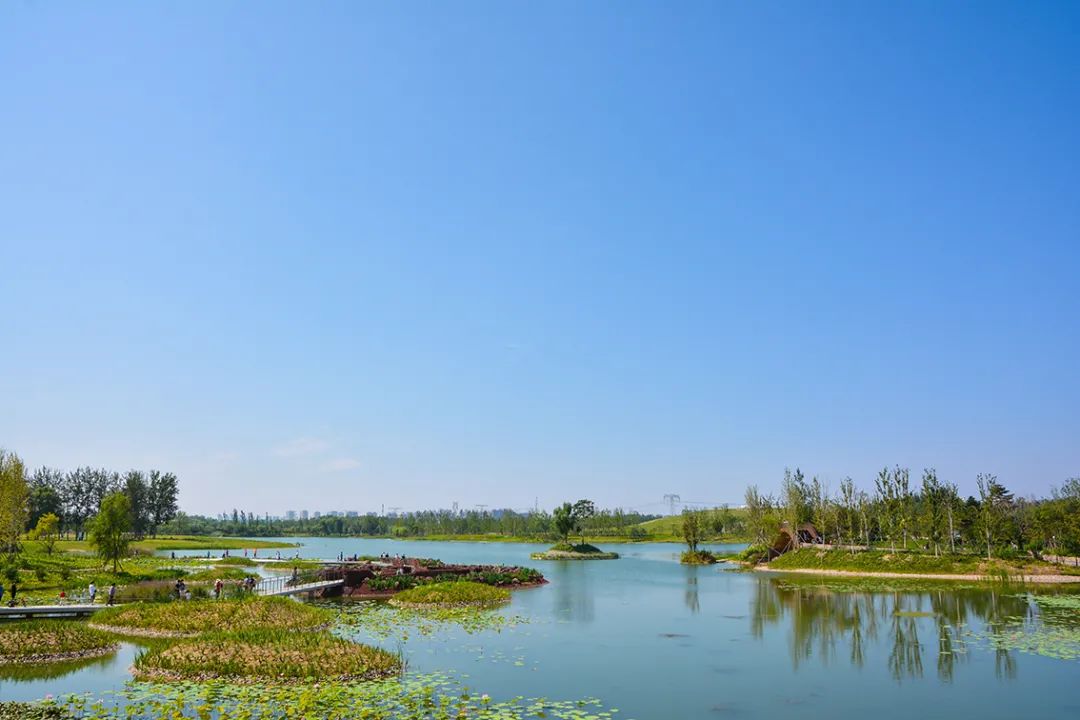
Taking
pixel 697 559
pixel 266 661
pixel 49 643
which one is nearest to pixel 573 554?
pixel 697 559

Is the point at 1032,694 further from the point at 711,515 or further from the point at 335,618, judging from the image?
the point at 711,515

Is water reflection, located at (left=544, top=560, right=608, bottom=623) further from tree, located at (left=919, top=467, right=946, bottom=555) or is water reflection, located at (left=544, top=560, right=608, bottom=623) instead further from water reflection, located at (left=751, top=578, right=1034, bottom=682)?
tree, located at (left=919, top=467, right=946, bottom=555)

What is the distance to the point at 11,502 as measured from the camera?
55.8 meters

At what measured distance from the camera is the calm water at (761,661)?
19.7 metres

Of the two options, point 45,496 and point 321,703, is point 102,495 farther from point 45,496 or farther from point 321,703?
point 321,703

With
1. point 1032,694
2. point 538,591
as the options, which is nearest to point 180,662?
point 1032,694

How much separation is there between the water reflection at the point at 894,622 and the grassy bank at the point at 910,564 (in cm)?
1095

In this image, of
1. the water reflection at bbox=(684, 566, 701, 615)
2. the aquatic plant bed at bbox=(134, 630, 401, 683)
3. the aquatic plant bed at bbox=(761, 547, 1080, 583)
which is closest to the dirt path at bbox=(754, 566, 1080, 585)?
the aquatic plant bed at bbox=(761, 547, 1080, 583)

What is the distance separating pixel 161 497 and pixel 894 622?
13963 centimetres

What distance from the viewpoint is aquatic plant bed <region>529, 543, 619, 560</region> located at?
102 m

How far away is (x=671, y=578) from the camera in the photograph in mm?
63469

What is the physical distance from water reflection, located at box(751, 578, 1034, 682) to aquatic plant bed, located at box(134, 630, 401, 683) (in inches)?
605

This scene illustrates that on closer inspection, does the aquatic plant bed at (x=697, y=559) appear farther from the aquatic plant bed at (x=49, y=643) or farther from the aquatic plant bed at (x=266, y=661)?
the aquatic plant bed at (x=49, y=643)

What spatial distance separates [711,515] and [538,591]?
137468 mm
